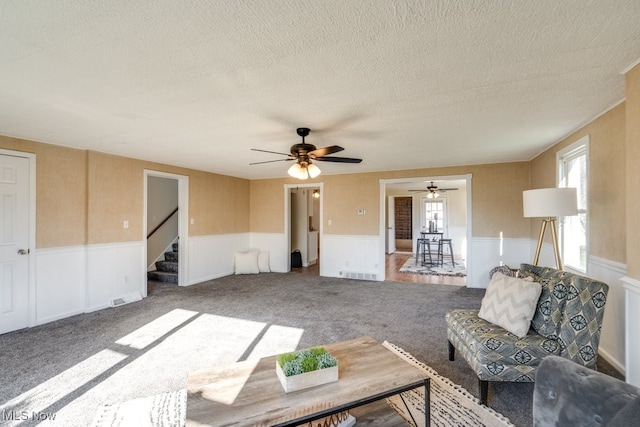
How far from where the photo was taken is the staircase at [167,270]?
5895 mm

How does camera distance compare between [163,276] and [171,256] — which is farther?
[171,256]

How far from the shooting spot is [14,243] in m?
3.49

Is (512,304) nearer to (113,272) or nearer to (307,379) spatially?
(307,379)

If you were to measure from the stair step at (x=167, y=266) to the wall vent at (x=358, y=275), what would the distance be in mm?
3583

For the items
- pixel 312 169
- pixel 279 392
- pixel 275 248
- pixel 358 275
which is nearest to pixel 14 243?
pixel 312 169

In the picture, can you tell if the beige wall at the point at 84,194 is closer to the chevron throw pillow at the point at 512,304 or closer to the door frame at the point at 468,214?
the door frame at the point at 468,214

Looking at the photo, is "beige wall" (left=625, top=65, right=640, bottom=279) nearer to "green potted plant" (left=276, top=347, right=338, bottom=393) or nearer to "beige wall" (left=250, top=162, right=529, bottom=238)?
"green potted plant" (left=276, top=347, right=338, bottom=393)

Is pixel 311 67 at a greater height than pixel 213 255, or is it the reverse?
pixel 311 67

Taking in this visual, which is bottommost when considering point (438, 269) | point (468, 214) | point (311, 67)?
point (438, 269)

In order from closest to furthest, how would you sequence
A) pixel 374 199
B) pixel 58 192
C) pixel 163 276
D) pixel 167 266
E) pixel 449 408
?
pixel 449 408 → pixel 58 192 → pixel 163 276 → pixel 167 266 → pixel 374 199

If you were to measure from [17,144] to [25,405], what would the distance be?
3.14 meters

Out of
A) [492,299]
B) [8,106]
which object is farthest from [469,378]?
[8,106]

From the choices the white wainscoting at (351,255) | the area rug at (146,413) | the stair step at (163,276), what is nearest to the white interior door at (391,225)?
the white wainscoting at (351,255)

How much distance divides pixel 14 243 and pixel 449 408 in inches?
195
